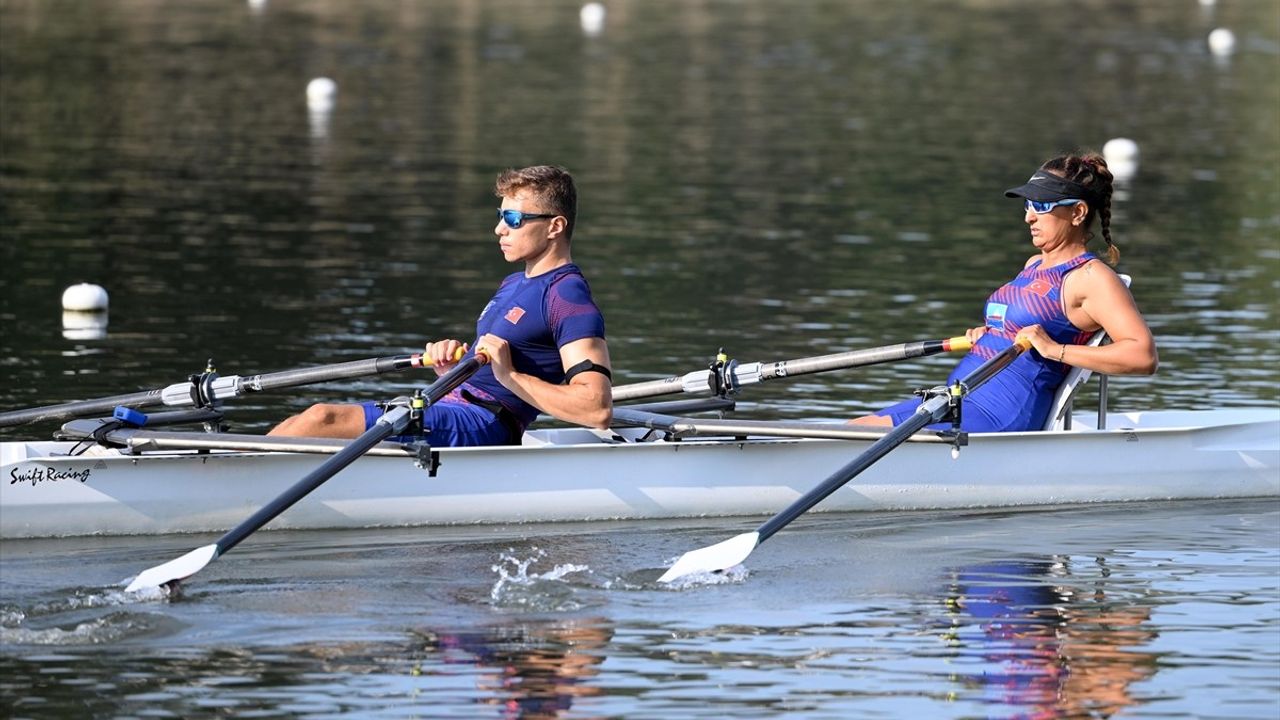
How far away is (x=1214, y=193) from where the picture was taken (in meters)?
27.1

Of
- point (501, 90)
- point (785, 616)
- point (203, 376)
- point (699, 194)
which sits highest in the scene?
point (501, 90)

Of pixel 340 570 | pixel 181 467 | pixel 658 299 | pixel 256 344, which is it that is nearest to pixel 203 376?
pixel 181 467

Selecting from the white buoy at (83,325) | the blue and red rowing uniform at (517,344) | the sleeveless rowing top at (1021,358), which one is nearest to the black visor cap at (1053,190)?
the sleeveless rowing top at (1021,358)

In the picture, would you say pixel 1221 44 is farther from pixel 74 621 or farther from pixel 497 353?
pixel 74 621

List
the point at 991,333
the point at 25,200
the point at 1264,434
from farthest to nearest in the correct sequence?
the point at 25,200 < the point at 1264,434 < the point at 991,333

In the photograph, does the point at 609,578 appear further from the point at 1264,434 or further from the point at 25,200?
the point at 25,200

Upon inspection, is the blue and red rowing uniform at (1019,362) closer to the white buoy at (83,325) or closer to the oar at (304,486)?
the oar at (304,486)

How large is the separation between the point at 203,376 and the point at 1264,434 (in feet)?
19.4

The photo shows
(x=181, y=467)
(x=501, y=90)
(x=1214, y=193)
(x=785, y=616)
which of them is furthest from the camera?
(x=501, y=90)

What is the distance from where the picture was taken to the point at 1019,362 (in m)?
11.8

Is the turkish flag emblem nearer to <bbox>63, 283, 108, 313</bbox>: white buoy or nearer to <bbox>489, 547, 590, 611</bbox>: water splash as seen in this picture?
<bbox>489, 547, 590, 611</bbox>: water splash

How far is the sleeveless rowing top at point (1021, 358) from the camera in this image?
38.0ft

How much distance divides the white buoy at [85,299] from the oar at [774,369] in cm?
733

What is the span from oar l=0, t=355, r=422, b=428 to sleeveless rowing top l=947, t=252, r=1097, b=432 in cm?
303
